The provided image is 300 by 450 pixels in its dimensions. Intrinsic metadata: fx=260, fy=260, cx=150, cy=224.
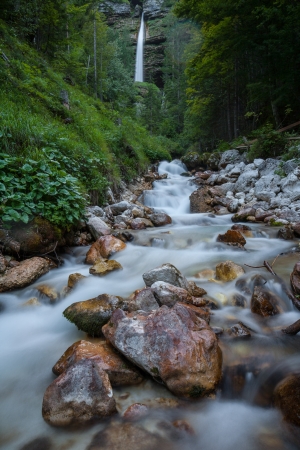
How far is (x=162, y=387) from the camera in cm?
221

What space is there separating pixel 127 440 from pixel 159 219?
6287 millimetres

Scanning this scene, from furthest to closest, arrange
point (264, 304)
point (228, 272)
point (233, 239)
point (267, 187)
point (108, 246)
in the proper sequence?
point (267, 187) < point (233, 239) < point (108, 246) < point (228, 272) < point (264, 304)

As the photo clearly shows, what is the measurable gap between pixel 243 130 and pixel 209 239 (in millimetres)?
13049

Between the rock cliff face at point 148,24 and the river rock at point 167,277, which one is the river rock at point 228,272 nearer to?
the river rock at point 167,277

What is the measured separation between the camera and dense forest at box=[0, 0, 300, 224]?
4805 mm

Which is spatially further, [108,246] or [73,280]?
[108,246]

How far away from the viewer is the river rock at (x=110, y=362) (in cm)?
221

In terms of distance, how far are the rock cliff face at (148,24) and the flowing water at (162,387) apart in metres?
40.3

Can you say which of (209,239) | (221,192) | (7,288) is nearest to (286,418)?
(7,288)

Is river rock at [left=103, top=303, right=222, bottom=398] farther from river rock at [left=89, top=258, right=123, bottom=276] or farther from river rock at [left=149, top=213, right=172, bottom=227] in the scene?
river rock at [left=149, top=213, right=172, bottom=227]

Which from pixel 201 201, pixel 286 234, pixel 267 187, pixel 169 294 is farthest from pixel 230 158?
pixel 169 294

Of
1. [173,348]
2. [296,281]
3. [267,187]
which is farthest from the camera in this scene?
[267,187]

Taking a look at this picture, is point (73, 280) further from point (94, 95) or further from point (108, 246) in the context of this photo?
point (94, 95)

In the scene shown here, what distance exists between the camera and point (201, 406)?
209 cm
